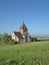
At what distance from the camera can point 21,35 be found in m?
71.6

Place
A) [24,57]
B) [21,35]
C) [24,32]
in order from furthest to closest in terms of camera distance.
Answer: [24,32] → [21,35] → [24,57]

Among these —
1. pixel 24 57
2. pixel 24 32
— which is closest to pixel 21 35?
pixel 24 32

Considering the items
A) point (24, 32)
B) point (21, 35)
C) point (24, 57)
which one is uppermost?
point (24, 32)

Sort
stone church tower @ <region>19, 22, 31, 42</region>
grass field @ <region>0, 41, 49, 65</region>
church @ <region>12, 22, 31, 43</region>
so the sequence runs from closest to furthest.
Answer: grass field @ <region>0, 41, 49, 65</region>, church @ <region>12, 22, 31, 43</region>, stone church tower @ <region>19, 22, 31, 42</region>

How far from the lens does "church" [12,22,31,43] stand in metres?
69.1

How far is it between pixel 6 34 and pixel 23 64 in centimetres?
5116

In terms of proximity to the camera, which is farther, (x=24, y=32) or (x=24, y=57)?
(x=24, y=32)

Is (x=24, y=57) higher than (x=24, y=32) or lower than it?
lower

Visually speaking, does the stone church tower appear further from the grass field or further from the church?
the grass field

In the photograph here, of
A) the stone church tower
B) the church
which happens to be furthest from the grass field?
the stone church tower

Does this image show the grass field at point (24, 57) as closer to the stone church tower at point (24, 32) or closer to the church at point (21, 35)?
the church at point (21, 35)

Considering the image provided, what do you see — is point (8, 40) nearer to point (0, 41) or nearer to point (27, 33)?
point (0, 41)

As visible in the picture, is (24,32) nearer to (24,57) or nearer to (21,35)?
(21,35)

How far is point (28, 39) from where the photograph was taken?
7181 centimetres
